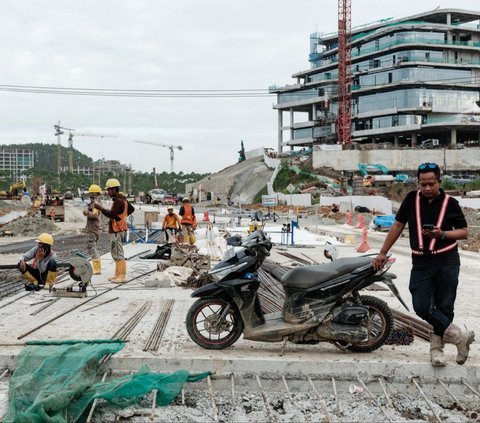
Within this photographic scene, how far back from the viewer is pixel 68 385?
470cm

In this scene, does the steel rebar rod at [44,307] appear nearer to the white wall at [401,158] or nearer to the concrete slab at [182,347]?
the concrete slab at [182,347]

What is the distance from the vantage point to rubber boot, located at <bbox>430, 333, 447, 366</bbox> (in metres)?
5.51

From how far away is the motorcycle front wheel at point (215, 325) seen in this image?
6090 millimetres

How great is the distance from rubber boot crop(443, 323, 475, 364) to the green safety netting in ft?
6.99

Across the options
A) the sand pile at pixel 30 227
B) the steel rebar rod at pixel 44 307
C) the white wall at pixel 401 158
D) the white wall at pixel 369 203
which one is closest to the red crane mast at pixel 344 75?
the white wall at pixel 401 158

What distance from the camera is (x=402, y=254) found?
1831 cm

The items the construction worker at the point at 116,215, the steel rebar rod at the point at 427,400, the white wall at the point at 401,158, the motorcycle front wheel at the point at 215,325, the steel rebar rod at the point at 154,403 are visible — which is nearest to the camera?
the steel rebar rod at the point at 154,403

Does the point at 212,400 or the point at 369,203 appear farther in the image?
the point at 369,203

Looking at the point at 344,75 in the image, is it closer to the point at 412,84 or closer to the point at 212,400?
the point at 412,84

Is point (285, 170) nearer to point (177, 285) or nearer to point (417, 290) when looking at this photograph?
point (177, 285)

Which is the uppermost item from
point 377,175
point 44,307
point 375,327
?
point 377,175

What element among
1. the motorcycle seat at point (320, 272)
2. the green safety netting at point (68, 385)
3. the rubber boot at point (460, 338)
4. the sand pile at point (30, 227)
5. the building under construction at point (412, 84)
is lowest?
the sand pile at point (30, 227)

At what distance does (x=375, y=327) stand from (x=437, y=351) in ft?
2.14

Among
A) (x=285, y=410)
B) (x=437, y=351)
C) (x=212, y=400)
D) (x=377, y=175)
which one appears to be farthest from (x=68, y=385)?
(x=377, y=175)
